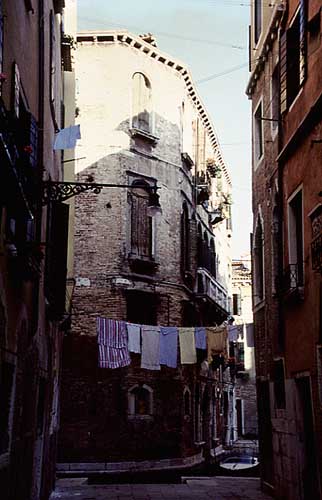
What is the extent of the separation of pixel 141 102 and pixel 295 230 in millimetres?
13097

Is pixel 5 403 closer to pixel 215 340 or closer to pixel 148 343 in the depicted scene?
pixel 148 343

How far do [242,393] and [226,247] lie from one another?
447 inches

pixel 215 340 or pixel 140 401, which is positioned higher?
pixel 215 340

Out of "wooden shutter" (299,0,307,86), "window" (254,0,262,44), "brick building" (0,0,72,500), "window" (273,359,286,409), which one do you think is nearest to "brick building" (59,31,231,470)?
"window" (254,0,262,44)

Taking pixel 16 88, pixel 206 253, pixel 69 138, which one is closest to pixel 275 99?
pixel 69 138

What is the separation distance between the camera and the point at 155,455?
22.5 m

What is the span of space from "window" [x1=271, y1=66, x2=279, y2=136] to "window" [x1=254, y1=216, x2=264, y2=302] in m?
2.49

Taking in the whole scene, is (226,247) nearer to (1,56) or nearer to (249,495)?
(249,495)

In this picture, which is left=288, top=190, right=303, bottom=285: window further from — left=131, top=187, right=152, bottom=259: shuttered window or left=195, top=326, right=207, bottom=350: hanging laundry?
left=131, top=187, right=152, bottom=259: shuttered window

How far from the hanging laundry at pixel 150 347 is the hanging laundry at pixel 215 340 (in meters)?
1.80

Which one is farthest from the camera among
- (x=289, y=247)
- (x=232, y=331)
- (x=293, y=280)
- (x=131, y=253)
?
(x=232, y=331)

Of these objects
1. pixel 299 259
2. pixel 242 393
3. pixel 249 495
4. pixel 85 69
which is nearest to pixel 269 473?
pixel 249 495

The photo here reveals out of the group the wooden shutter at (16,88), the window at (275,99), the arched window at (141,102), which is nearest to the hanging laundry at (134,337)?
the arched window at (141,102)

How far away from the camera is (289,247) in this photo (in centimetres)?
1269
